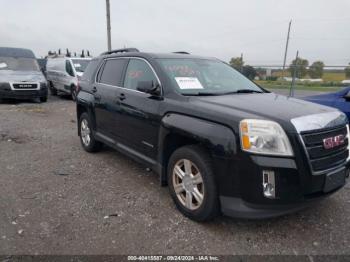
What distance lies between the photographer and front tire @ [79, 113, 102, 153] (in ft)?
17.2

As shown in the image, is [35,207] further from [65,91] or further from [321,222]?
[65,91]

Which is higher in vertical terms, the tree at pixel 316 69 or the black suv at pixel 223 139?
the tree at pixel 316 69

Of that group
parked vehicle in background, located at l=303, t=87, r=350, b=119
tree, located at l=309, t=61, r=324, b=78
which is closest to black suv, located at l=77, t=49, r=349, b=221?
parked vehicle in background, located at l=303, t=87, r=350, b=119

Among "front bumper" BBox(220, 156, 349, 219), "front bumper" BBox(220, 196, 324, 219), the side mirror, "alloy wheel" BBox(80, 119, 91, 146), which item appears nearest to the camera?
"front bumper" BBox(220, 156, 349, 219)

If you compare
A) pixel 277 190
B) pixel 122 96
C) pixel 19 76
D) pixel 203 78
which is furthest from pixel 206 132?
pixel 19 76

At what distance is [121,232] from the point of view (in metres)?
2.90

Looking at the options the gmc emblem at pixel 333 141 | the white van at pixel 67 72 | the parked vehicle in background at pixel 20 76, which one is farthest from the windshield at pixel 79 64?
the gmc emblem at pixel 333 141

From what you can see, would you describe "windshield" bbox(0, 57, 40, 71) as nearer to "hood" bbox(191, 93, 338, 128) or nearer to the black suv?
the black suv

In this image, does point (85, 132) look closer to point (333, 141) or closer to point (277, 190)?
point (277, 190)

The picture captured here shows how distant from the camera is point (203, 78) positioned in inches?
146

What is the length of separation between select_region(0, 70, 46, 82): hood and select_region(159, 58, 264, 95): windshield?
9.38 meters

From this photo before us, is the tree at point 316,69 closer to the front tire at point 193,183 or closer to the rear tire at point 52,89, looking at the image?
the front tire at point 193,183

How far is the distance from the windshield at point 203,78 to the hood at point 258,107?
0.87 ft

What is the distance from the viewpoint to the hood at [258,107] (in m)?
2.66
